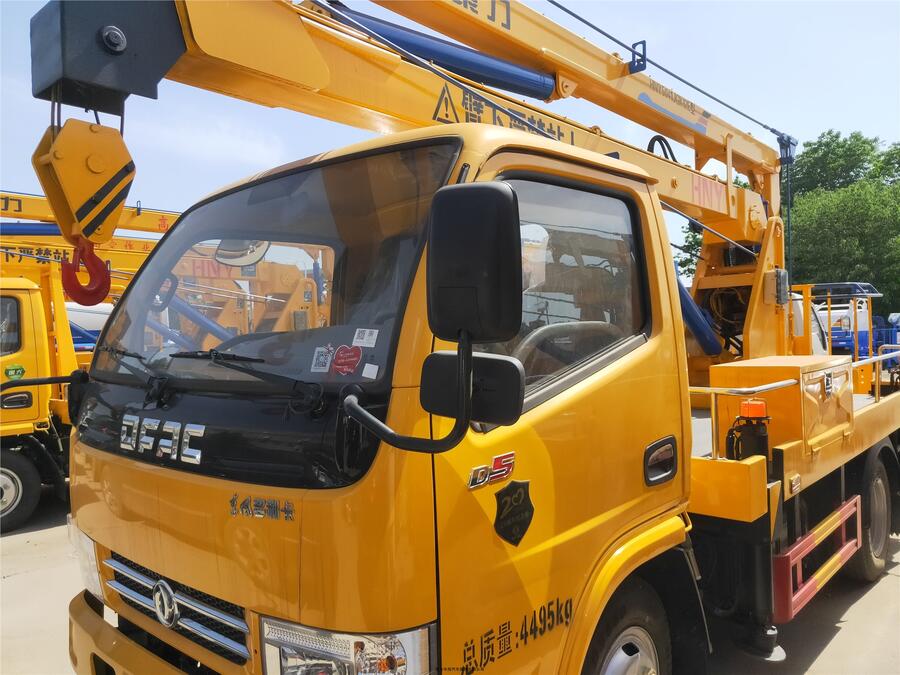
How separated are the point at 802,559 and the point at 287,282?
103 inches

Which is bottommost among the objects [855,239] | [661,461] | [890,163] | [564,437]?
[661,461]

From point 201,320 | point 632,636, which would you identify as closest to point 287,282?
point 201,320

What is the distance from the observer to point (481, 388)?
138 cm

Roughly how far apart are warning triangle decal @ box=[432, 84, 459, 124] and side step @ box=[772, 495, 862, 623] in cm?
264

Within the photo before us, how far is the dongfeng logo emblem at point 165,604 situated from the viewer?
182cm

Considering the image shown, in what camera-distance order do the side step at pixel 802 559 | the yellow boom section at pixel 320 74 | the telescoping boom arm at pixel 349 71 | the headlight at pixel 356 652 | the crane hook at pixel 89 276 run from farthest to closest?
the side step at pixel 802 559 → the yellow boom section at pixel 320 74 → the crane hook at pixel 89 276 → the telescoping boom arm at pixel 349 71 → the headlight at pixel 356 652

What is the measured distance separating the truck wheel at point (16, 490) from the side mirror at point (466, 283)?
20.2 feet

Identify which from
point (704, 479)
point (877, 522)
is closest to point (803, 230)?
point (877, 522)

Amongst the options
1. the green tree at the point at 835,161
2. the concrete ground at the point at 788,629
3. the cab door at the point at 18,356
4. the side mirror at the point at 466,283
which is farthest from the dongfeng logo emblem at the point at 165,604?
the green tree at the point at 835,161

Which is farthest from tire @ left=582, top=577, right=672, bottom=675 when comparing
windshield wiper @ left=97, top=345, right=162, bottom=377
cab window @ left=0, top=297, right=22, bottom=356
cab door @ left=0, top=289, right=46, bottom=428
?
cab window @ left=0, top=297, right=22, bottom=356

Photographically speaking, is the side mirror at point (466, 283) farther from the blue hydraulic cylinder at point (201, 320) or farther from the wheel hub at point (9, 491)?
the wheel hub at point (9, 491)

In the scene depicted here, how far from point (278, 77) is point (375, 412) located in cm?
193

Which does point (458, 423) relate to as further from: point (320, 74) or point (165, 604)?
point (320, 74)

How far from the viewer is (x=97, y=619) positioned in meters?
2.14
